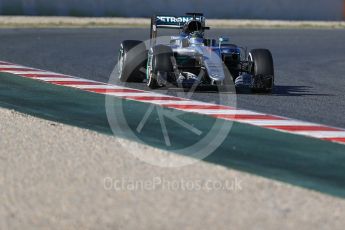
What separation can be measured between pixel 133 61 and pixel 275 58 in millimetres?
6686

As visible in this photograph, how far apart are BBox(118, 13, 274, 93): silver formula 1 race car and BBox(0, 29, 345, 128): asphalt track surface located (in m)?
0.26

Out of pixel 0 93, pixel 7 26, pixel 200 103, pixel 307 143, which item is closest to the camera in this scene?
pixel 307 143

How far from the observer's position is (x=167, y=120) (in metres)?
10.0

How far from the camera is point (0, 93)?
12188 mm

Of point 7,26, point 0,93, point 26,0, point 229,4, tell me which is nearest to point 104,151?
point 0,93

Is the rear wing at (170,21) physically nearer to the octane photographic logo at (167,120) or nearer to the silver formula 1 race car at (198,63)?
the silver formula 1 race car at (198,63)

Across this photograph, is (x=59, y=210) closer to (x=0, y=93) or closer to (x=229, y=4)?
(x=0, y=93)

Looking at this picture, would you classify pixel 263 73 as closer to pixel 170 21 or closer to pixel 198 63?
pixel 198 63

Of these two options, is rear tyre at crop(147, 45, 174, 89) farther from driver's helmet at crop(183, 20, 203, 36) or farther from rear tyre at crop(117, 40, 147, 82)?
rear tyre at crop(117, 40, 147, 82)

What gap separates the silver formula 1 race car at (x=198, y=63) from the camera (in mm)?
12305

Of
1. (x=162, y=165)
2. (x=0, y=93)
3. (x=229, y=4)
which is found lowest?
(x=229, y=4)

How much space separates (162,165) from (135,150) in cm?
61

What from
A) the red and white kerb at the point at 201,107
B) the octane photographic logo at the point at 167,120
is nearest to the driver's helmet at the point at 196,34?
the octane photographic logo at the point at 167,120

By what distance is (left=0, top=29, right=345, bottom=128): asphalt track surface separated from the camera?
11655mm
